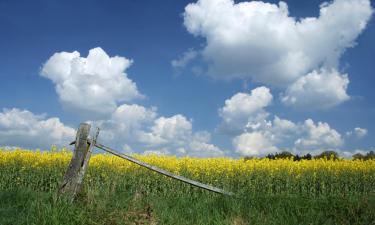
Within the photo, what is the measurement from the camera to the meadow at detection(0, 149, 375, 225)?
943 cm

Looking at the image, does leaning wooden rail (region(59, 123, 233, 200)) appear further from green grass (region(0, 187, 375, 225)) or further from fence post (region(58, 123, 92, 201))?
green grass (region(0, 187, 375, 225))

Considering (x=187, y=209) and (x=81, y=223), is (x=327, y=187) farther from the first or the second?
(x=81, y=223)

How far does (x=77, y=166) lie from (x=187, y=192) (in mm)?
7989

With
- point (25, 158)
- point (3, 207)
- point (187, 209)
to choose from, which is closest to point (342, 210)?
point (187, 209)

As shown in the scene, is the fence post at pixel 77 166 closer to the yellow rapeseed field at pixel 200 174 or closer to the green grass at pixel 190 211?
the green grass at pixel 190 211

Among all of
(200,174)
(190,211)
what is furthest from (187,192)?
(190,211)

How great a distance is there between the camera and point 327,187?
21359 mm

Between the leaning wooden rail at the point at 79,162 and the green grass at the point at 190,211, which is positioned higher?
the leaning wooden rail at the point at 79,162

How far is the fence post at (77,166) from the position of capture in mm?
11117

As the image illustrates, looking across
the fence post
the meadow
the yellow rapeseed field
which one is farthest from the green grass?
the yellow rapeseed field

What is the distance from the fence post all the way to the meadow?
0.26 meters

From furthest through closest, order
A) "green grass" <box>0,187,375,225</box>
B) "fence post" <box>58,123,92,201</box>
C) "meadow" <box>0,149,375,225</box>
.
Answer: "fence post" <box>58,123,92,201</box>, "meadow" <box>0,149,375,225</box>, "green grass" <box>0,187,375,225</box>

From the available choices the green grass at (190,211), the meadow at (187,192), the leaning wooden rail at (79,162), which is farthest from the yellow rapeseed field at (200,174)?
the green grass at (190,211)

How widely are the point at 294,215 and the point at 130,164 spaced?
10.9m
